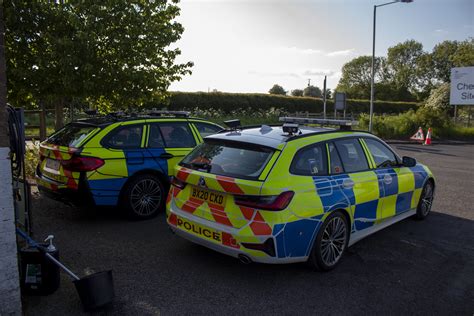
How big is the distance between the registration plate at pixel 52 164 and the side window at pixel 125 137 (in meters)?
0.72

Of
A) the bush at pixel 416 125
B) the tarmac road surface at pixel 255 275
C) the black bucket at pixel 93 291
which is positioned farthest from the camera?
the bush at pixel 416 125

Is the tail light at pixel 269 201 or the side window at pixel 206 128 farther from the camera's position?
the side window at pixel 206 128

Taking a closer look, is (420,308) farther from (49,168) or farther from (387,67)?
(387,67)

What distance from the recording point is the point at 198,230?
14.1 ft

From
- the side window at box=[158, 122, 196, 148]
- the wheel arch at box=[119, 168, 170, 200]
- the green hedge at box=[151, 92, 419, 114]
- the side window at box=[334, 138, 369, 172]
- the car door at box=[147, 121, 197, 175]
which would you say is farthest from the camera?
the green hedge at box=[151, 92, 419, 114]

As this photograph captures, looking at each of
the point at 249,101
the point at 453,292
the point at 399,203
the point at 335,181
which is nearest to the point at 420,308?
the point at 453,292

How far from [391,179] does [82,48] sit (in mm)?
6350

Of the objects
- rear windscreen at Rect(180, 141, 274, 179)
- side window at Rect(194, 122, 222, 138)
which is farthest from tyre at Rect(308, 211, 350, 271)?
side window at Rect(194, 122, 222, 138)

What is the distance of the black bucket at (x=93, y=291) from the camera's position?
139 inches

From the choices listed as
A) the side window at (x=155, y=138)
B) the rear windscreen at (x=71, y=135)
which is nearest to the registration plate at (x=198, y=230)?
the side window at (x=155, y=138)

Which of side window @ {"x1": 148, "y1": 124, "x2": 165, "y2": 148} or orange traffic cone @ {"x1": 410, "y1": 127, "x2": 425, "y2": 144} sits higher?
side window @ {"x1": 148, "y1": 124, "x2": 165, "y2": 148}

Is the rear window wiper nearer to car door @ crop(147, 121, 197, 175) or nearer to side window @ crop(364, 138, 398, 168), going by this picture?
car door @ crop(147, 121, 197, 175)

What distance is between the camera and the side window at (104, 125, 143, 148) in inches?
236

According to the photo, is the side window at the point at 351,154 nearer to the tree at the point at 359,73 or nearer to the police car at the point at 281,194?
the police car at the point at 281,194
